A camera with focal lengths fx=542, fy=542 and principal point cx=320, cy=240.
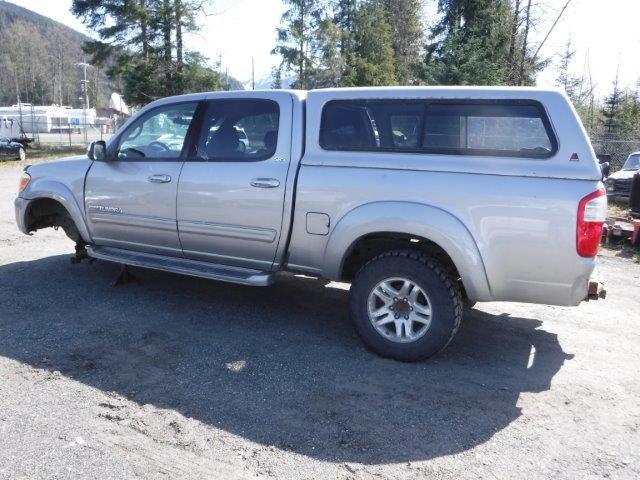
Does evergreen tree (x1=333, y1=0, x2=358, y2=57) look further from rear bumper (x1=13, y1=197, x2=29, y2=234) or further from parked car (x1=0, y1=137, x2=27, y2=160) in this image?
rear bumper (x1=13, y1=197, x2=29, y2=234)

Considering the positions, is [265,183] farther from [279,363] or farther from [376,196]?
[279,363]

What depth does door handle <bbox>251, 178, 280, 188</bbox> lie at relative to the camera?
14.5ft

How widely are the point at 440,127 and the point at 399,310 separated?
1407 millimetres

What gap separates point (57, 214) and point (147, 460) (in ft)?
13.6

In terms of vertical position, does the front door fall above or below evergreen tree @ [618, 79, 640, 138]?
below

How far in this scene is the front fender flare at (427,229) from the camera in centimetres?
383

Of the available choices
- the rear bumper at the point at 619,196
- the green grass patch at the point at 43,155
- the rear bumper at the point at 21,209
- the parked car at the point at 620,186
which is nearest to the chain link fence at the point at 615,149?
the parked car at the point at 620,186

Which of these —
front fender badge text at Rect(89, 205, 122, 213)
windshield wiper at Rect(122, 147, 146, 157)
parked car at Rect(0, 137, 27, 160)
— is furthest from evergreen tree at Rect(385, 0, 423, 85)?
front fender badge text at Rect(89, 205, 122, 213)

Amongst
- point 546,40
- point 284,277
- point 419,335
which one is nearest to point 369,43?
point 546,40

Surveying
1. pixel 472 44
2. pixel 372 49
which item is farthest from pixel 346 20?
pixel 472 44

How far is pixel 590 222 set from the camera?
11.6ft

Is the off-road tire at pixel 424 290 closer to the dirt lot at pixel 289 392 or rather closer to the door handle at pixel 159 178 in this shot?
the dirt lot at pixel 289 392

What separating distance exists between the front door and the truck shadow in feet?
2.14

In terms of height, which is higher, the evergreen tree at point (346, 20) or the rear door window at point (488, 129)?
the evergreen tree at point (346, 20)
